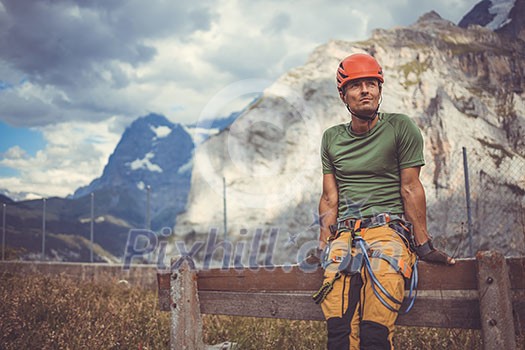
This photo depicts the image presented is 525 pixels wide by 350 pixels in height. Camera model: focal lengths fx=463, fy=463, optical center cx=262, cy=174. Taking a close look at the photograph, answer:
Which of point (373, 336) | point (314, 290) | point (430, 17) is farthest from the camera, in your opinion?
point (430, 17)

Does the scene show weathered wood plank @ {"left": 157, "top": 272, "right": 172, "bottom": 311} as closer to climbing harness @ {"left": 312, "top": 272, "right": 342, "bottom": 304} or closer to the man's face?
climbing harness @ {"left": 312, "top": 272, "right": 342, "bottom": 304}

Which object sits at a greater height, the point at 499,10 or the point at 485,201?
the point at 499,10

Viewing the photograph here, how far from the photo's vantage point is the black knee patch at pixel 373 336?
259 centimetres

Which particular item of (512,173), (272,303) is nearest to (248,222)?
(512,173)

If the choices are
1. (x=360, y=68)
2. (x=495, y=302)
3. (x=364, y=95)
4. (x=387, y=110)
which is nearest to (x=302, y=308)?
(x=495, y=302)

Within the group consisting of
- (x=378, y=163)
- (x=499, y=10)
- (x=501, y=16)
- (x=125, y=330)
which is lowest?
(x=125, y=330)

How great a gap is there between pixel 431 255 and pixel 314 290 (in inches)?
33.6

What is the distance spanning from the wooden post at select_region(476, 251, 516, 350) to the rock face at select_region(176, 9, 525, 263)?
1374cm

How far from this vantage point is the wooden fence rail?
262 cm

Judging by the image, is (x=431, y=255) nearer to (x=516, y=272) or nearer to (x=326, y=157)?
(x=516, y=272)

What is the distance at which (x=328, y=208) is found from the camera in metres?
3.32

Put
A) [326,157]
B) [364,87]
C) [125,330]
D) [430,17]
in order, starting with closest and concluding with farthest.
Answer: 1. [364,87]
2. [326,157]
3. [125,330]
4. [430,17]

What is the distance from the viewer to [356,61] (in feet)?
10.1

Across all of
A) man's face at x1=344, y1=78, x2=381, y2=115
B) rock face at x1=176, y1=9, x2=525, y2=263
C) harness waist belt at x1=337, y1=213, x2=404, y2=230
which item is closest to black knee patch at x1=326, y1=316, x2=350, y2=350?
harness waist belt at x1=337, y1=213, x2=404, y2=230
